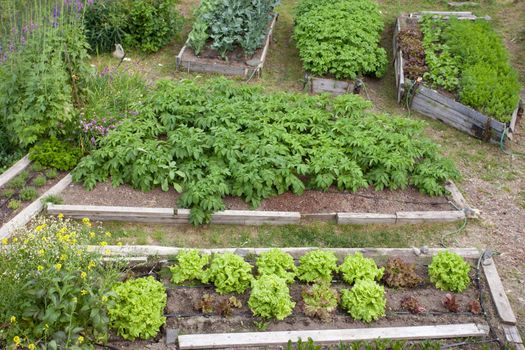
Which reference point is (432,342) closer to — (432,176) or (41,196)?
(432,176)

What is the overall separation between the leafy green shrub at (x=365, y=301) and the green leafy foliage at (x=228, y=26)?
564cm

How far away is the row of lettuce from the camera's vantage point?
4516 millimetres

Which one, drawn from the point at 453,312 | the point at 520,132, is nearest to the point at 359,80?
the point at 520,132

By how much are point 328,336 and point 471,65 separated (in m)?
5.90

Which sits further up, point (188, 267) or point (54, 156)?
point (54, 156)

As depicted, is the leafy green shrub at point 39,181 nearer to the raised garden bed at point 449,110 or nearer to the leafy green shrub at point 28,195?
the leafy green shrub at point 28,195

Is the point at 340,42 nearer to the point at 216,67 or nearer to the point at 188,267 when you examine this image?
the point at 216,67

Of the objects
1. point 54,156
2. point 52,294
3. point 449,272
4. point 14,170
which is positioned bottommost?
point 449,272

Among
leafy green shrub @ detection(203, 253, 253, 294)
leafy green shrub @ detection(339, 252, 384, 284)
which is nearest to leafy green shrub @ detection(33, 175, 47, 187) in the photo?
leafy green shrub @ detection(203, 253, 253, 294)

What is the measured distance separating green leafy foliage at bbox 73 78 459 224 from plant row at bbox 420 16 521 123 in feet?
5.13

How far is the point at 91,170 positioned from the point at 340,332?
3.51 metres

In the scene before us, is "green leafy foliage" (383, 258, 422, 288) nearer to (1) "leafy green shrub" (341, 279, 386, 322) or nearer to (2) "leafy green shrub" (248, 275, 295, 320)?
(1) "leafy green shrub" (341, 279, 386, 322)

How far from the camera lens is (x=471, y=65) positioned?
9.16 m

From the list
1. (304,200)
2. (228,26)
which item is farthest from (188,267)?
(228,26)
